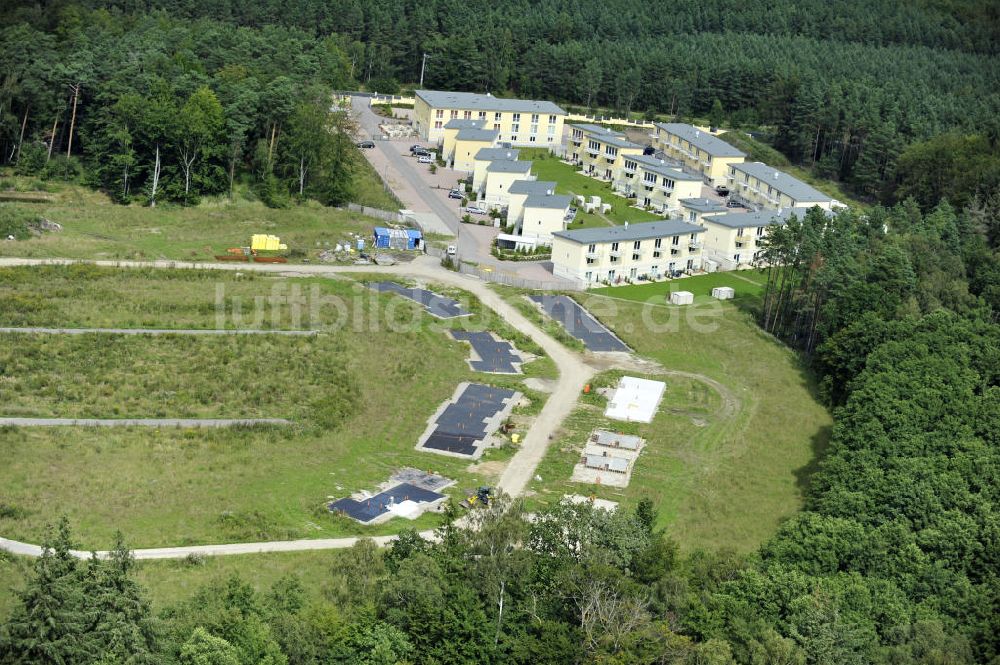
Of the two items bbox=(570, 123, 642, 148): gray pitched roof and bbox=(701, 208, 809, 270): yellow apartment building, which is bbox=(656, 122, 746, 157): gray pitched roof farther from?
bbox=(701, 208, 809, 270): yellow apartment building

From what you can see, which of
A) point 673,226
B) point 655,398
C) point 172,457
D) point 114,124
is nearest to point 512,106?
point 673,226

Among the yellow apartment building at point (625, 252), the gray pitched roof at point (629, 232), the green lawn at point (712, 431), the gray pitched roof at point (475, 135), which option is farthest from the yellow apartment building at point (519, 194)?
the green lawn at point (712, 431)

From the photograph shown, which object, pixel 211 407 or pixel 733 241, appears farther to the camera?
pixel 733 241

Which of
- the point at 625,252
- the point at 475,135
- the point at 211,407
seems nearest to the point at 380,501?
the point at 211,407

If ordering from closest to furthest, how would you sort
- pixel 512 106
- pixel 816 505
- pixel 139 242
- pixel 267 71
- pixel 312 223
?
pixel 816 505 < pixel 139 242 < pixel 312 223 < pixel 267 71 < pixel 512 106

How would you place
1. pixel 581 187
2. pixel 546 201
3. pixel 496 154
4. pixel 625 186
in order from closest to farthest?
pixel 546 201 < pixel 496 154 < pixel 581 187 < pixel 625 186

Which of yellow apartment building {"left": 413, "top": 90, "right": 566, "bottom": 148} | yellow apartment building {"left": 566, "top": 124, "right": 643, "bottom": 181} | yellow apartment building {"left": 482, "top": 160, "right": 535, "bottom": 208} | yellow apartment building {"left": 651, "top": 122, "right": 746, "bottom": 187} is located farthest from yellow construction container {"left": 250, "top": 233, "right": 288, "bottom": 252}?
yellow apartment building {"left": 651, "top": 122, "right": 746, "bottom": 187}

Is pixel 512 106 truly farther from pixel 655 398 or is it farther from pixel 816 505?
pixel 816 505

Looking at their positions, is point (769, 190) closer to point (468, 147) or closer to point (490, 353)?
point (468, 147)
